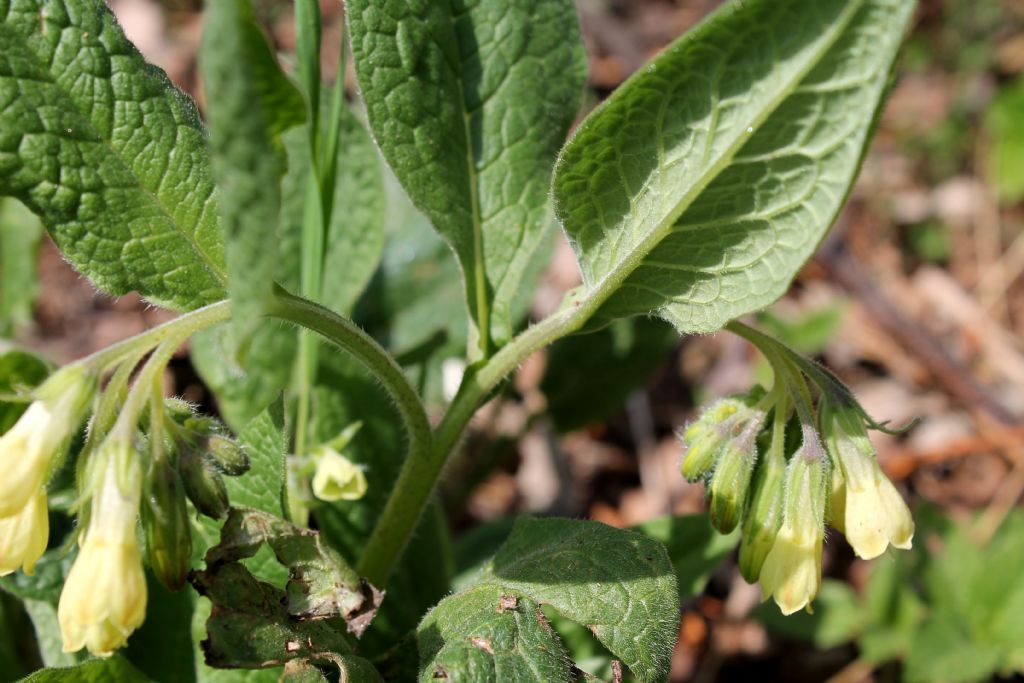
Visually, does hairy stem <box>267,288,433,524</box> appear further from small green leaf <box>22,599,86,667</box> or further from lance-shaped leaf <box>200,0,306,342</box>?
small green leaf <box>22,599,86,667</box>

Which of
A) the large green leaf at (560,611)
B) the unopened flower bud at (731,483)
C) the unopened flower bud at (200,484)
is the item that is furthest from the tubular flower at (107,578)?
the unopened flower bud at (731,483)

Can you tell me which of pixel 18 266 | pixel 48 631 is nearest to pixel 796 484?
pixel 48 631

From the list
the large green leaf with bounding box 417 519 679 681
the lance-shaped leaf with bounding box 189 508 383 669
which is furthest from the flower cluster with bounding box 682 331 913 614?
the lance-shaped leaf with bounding box 189 508 383 669

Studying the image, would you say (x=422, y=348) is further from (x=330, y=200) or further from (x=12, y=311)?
(x=12, y=311)

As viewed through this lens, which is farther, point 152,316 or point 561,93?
point 152,316

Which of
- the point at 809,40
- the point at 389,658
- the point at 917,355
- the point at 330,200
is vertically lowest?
the point at 917,355

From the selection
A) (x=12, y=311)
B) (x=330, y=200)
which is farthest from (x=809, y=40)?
(x=12, y=311)

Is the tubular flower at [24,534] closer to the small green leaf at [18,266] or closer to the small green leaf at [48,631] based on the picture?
the small green leaf at [48,631]
